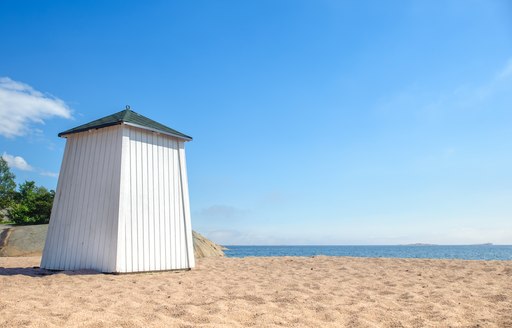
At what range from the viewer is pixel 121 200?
8.04 meters

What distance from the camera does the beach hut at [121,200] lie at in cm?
811

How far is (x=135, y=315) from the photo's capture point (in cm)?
410

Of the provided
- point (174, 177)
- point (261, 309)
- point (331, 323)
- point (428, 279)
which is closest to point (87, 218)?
point (174, 177)

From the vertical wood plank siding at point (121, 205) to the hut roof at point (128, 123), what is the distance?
16cm

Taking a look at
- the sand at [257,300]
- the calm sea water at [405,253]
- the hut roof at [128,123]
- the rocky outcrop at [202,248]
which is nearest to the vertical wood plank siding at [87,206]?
the hut roof at [128,123]

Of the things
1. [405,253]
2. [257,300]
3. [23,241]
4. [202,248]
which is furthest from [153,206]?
[405,253]

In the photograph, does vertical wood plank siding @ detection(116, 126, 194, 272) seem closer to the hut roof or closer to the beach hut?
the beach hut

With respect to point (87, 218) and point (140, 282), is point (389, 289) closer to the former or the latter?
point (140, 282)

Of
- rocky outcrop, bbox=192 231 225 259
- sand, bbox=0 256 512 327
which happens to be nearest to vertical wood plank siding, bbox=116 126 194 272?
sand, bbox=0 256 512 327

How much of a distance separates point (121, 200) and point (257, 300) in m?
4.37

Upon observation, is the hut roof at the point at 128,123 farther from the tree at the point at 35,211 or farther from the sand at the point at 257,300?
the tree at the point at 35,211

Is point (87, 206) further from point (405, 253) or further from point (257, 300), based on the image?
point (405, 253)

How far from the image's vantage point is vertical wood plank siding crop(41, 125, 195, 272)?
8.09 metres

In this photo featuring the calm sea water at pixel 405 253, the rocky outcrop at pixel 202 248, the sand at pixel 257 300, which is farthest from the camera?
the calm sea water at pixel 405 253
